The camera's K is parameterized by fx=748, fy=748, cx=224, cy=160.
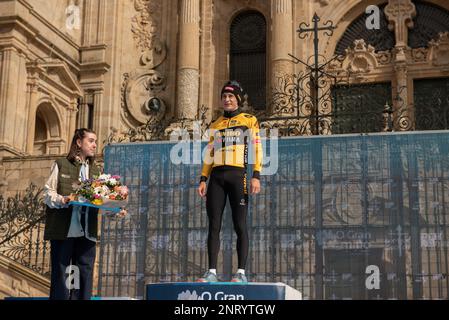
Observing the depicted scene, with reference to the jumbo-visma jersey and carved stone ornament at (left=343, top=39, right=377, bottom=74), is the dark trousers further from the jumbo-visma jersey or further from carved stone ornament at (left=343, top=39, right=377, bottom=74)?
carved stone ornament at (left=343, top=39, right=377, bottom=74)

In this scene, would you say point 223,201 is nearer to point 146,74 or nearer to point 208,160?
point 208,160

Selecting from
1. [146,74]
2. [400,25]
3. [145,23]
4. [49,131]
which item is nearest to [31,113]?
[49,131]

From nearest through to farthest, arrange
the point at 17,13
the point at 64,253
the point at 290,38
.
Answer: the point at 64,253 < the point at 17,13 < the point at 290,38

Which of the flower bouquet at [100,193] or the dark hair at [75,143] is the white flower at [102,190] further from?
the dark hair at [75,143]

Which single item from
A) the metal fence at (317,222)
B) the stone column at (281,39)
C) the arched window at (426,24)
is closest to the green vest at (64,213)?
the metal fence at (317,222)

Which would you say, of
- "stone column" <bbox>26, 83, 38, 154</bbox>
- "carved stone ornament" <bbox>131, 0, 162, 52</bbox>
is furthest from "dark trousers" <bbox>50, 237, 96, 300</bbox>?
"carved stone ornament" <bbox>131, 0, 162, 52</bbox>

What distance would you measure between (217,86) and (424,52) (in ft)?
20.8

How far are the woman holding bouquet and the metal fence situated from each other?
3897 millimetres

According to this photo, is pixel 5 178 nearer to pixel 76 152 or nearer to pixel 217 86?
pixel 217 86

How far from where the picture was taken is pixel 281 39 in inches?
846

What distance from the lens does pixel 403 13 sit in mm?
22344

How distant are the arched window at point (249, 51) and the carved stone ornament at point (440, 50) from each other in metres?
5.08
